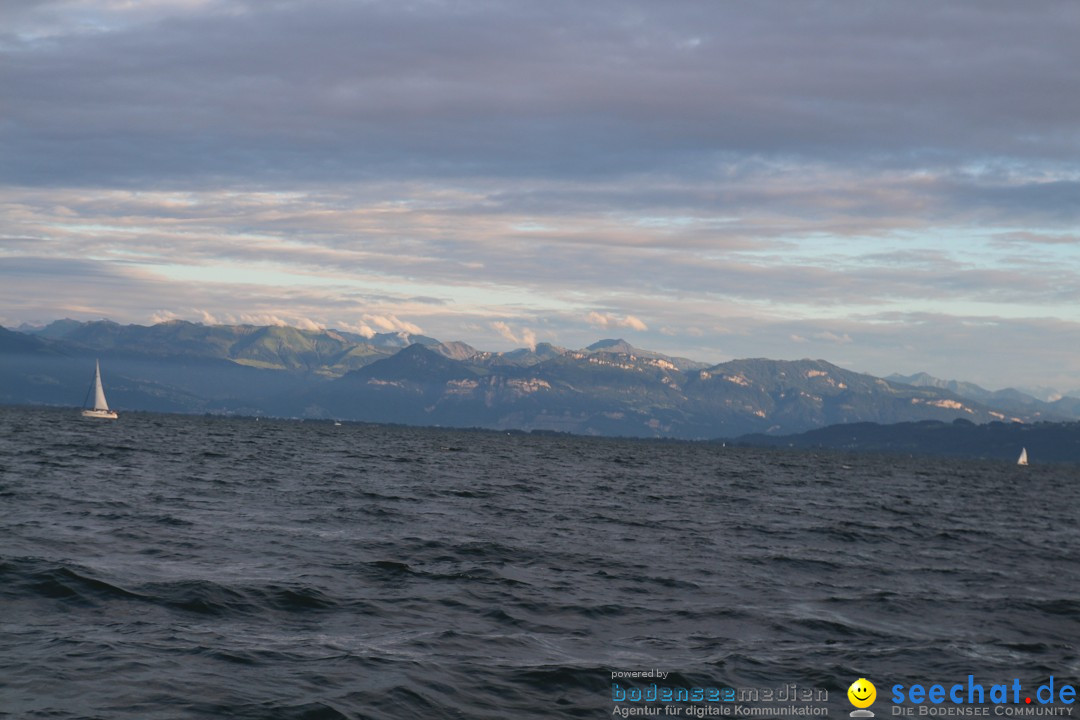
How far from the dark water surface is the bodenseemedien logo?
271mm

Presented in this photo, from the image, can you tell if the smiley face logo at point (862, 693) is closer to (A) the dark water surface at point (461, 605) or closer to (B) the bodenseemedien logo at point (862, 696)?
(B) the bodenseemedien logo at point (862, 696)

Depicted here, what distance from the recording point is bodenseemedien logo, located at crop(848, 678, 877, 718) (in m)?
21.8

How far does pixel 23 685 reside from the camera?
1969cm

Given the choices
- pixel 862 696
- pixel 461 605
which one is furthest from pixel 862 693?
pixel 461 605

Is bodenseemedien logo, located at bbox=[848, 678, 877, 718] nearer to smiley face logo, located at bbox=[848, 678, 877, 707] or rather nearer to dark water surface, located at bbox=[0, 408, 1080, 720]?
smiley face logo, located at bbox=[848, 678, 877, 707]

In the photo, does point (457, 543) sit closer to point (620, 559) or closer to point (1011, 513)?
point (620, 559)

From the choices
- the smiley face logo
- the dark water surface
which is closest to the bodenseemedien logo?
the smiley face logo

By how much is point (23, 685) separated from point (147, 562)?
14.7 m

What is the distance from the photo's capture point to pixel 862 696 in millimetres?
22859

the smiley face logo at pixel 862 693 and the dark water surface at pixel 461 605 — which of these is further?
the smiley face logo at pixel 862 693

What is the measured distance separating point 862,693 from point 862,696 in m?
0.20

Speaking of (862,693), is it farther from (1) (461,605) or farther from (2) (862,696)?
(1) (461,605)

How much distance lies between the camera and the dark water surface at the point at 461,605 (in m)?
21.4

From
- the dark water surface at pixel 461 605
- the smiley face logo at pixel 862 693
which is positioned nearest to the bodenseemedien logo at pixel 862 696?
the smiley face logo at pixel 862 693
